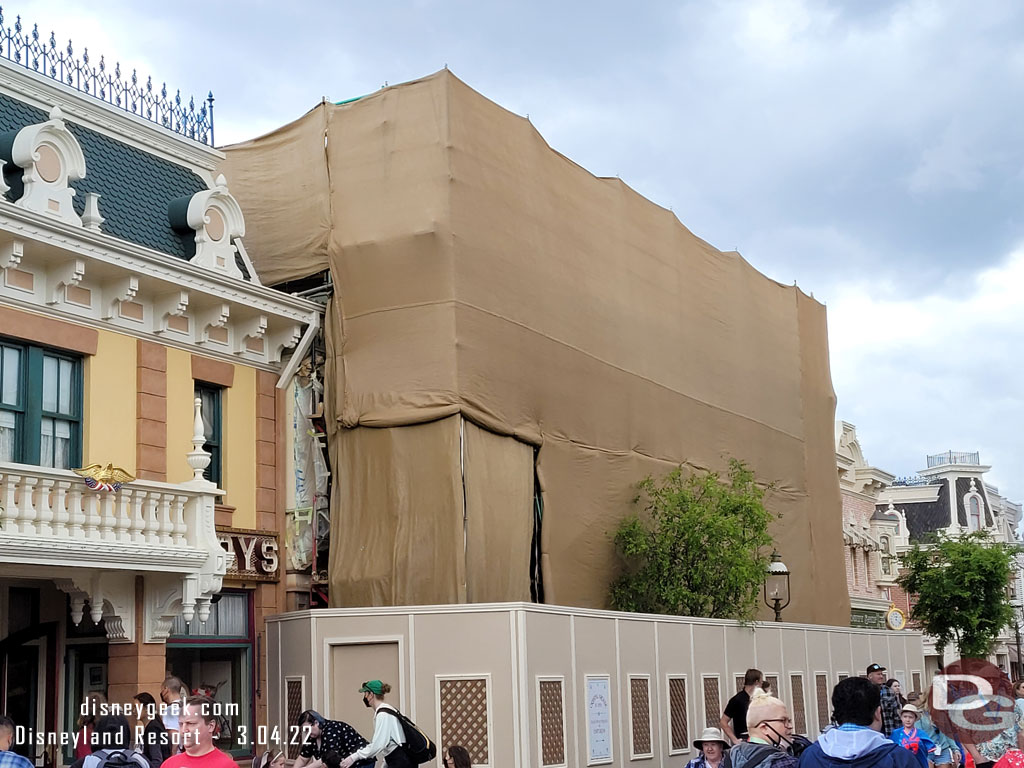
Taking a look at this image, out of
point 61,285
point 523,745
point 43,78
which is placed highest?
point 43,78

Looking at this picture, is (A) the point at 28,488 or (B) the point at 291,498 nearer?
(A) the point at 28,488

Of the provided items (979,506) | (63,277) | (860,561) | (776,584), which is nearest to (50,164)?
(63,277)

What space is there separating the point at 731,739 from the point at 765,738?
9.66 metres

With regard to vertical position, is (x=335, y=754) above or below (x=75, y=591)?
below

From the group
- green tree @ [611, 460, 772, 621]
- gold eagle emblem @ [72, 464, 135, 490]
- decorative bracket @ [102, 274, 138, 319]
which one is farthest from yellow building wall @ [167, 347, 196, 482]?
green tree @ [611, 460, 772, 621]

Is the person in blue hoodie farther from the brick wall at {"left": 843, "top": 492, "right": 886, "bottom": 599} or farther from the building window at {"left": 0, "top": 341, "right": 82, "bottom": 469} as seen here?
the brick wall at {"left": 843, "top": 492, "right": 886, "bottom": 599}

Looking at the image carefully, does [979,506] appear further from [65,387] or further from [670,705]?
[65,387]

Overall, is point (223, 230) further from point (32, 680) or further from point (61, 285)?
point (32, 680)

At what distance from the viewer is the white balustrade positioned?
47.8 feet

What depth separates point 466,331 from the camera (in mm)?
19797

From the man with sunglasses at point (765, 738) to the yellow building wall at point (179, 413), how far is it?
12467 millimetres

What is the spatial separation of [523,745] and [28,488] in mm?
6683

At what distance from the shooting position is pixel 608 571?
888 inches

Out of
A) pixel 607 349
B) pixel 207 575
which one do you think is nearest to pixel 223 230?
pixel 207 575
